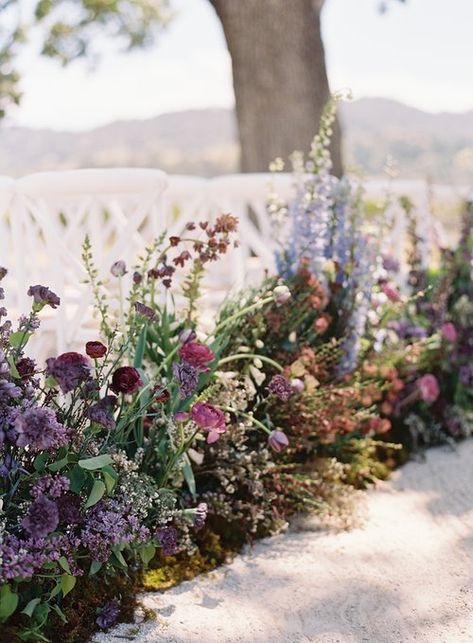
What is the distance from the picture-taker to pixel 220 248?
11.0 ft

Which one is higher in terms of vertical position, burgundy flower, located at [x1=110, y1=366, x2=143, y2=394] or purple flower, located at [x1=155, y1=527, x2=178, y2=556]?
burgundy flower, located at [x1=110, y1=366, x2=143, y2=394]

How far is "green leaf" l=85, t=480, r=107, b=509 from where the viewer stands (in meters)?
2.57

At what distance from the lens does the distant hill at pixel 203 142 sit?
58719mm

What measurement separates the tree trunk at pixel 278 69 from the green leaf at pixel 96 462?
19.6ft

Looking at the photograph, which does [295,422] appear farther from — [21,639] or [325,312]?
[21,639]

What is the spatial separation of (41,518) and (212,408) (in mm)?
617

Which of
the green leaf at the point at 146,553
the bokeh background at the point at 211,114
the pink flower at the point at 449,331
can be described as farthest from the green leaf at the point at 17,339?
the bokeh background at the point at 211,114

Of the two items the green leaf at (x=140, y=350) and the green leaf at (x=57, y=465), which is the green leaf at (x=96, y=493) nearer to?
the green leaf at (x=57, y=465)

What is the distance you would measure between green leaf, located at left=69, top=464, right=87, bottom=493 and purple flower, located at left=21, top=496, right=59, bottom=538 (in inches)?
8.5

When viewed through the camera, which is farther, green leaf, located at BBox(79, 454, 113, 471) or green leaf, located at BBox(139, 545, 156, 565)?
green leaf, located at BBox(139, 545, 156, 565)

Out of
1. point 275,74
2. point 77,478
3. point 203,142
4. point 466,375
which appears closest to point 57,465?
point 77,478

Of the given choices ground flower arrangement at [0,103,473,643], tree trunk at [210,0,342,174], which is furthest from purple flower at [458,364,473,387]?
tree trunk at [210,0,342,174]

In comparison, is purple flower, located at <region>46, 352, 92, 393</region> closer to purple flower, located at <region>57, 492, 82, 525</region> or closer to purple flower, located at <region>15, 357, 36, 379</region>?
purple flower, located at <region>15, 357, 36, 379</region>

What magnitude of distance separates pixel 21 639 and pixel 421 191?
16.0ft
